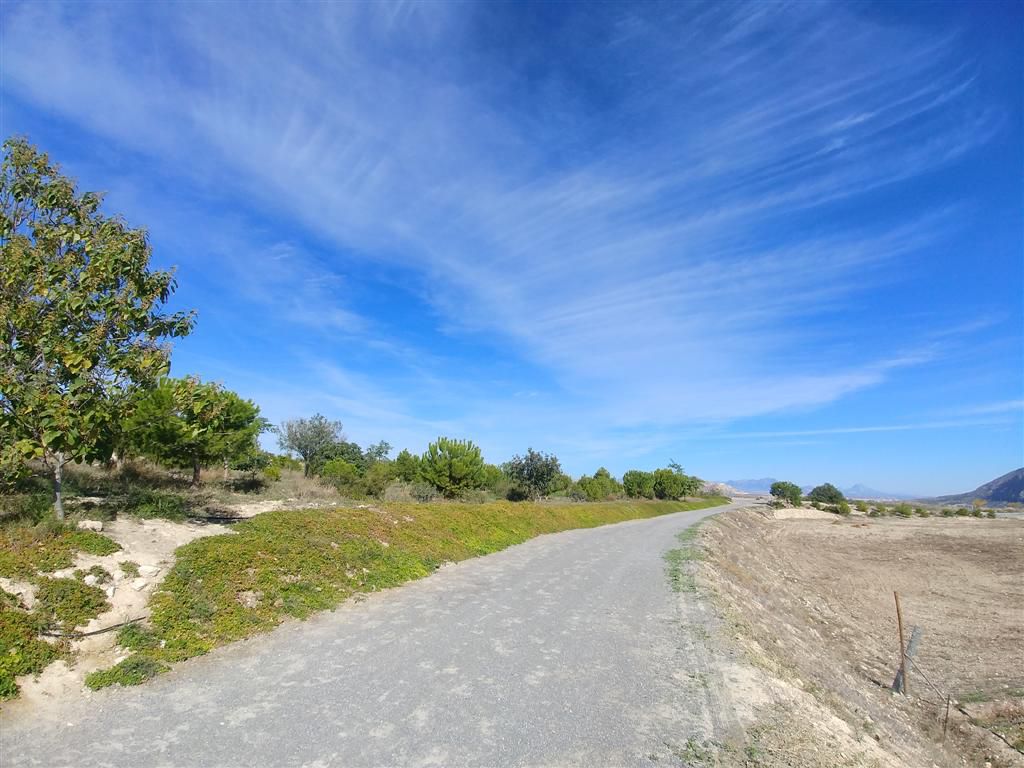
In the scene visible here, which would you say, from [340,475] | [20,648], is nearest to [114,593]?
[20,648]

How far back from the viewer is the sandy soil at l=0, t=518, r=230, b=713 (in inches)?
233

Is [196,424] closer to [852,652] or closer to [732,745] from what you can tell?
[732,745]

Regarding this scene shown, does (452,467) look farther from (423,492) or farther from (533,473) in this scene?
(533,473)

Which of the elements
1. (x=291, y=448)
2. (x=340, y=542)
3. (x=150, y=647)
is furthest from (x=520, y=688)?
(x=291, y=448)

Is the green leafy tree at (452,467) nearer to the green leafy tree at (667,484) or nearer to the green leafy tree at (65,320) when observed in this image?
the green leafy tree at (65,320)

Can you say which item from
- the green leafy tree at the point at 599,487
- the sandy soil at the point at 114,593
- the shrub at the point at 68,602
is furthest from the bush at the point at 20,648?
the green leafy tree at the point at 599,487

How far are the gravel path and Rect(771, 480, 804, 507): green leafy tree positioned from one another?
431ft

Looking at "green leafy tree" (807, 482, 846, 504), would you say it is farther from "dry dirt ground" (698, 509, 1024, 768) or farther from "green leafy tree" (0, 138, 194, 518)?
"green leafy tree" (0, 138, 194, 518)

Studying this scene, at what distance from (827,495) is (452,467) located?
4993 inches

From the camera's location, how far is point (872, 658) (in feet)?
49.2

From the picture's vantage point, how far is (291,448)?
43.3m

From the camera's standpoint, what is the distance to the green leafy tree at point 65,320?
9508 millimetres

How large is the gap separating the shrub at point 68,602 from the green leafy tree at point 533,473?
42.4 meters

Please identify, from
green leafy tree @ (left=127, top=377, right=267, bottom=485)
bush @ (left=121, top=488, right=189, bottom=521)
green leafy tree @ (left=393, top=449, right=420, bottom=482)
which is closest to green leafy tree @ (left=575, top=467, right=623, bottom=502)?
green leafy tree @ (left=393, top=449, right=420, bottom=482)
